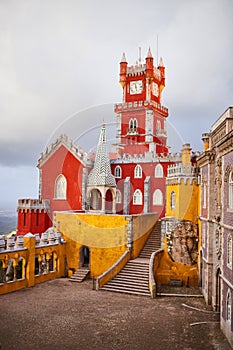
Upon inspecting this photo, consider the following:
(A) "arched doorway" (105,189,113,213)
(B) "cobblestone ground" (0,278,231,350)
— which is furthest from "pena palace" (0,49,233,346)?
(B) "cobblestone ground" (0,278,231,350)

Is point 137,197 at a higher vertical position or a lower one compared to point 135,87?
lower

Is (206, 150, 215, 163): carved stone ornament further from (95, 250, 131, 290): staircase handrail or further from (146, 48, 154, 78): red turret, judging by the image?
(146, 48, 154, 78): red turret

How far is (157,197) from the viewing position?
35.1 meters

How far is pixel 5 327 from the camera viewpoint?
15.1m

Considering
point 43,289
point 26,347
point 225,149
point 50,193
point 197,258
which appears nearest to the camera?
point 26,347

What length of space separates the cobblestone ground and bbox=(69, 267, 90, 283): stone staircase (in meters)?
→ 2.65

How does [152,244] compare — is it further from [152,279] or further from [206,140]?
[206,140]

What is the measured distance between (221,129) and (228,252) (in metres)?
5.90

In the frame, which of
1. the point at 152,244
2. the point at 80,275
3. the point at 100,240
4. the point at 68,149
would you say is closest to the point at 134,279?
the point at 100,240

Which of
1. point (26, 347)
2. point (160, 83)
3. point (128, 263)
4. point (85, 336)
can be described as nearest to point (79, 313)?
point (85, 336)

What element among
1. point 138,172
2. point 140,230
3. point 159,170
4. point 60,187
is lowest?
point 140,230

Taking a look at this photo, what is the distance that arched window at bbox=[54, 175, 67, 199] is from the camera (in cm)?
3559

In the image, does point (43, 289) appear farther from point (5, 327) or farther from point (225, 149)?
point (225, 149)

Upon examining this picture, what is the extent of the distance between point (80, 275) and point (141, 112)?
Result: 22.3 m
